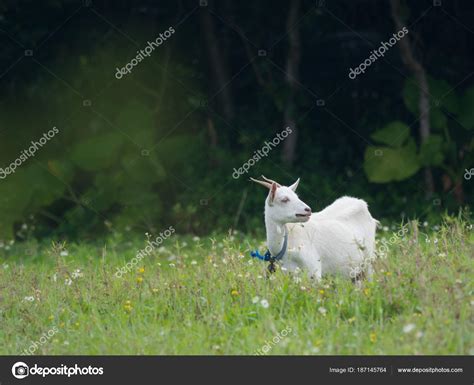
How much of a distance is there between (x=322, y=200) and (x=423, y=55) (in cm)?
261

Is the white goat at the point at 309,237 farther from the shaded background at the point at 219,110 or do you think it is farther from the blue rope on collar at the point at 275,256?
→ the shaded background at the point at 219,110

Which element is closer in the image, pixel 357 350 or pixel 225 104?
pixel 357 350

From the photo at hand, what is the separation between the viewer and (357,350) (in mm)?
5410

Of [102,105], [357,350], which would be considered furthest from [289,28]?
[357,350]

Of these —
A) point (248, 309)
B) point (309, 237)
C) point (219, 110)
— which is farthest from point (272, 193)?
point (219, 110)

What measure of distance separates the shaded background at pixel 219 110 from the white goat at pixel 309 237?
14.6ft

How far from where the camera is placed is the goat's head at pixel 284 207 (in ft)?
21.6

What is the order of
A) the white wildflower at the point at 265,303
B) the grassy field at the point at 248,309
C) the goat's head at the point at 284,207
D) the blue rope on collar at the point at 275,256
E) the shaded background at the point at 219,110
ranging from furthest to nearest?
the shaded background at the point at 219,110 < the blue rope on collar at the point at 275,256 < the goat's head at the point at 284,207 < the white wildflower at the point at 265,303 < the grassy field at the point at 248,309

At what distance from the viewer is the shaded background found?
11984mm

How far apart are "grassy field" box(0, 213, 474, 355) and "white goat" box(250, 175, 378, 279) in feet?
0.63

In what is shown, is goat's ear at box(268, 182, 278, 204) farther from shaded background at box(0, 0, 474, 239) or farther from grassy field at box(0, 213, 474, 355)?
shaded background at box(0, 0, 474, 239)

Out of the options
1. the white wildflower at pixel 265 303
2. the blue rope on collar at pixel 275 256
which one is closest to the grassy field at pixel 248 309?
the white wildflower at pixel 265 303

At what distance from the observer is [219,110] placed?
518 inches
